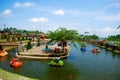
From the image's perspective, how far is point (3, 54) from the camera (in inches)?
1988

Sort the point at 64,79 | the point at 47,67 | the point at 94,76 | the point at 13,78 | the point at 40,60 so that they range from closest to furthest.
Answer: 1. the point at 13,78
2. the point at 64,79
3. the point at 94,76
4. the point at 47,67
5. the point at 40,60

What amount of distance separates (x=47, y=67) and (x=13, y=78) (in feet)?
54.2

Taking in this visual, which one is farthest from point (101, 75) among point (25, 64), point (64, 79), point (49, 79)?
point (25, 64)

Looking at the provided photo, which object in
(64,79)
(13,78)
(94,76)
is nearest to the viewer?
(13,78)

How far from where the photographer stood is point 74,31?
52.3 metres

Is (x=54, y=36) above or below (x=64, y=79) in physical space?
above

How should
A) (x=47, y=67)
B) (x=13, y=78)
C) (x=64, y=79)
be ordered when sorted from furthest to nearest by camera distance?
(x=47, y=67) → (x=64, y=79) → (x=13, y=78)

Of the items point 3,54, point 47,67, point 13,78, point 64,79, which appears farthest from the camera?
point 3,54

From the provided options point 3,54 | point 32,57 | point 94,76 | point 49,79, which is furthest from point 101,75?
point 3,54

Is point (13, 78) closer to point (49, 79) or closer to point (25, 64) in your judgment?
point (49, 79)

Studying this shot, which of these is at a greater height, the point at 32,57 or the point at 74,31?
the point at 74,31

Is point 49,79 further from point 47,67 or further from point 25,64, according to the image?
point 25,64

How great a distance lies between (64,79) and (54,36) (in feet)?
78.8

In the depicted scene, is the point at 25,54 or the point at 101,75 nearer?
the point at 101,75
